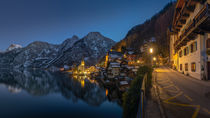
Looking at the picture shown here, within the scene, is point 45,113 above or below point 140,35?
below

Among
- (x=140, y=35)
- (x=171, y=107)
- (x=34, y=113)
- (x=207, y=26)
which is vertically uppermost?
(x=140, y=35)

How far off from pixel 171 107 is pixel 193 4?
64.2 ft

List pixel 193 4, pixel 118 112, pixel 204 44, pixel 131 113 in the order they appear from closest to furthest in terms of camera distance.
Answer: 1. pixel 131 113
2. pixel 204 44
3. pixel 193 4
4. pixel 118 112

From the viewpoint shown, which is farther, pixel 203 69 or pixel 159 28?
pixel 159 28

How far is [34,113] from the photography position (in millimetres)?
31641

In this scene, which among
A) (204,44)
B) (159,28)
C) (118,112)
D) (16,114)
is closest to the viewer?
(204,44)

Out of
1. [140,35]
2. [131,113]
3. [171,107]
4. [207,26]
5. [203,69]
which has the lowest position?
[131,113]

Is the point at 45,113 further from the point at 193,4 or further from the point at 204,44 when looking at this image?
the point at 193,4

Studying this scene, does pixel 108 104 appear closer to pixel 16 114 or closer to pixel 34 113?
pixel 34 113

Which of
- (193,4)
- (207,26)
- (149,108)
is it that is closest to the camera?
(149,108)

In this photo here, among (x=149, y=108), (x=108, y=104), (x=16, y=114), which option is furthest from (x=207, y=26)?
(x=16, y=114)

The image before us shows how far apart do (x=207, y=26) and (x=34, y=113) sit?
4348 centimetres

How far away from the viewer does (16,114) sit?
30953mm

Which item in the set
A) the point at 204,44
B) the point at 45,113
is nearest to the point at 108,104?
the point at 45,113
